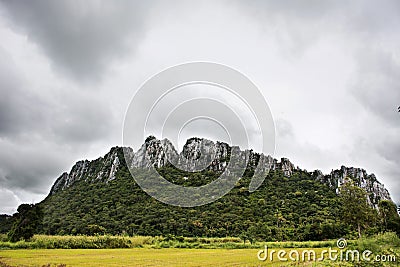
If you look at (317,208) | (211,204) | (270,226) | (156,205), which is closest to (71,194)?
(156,205)

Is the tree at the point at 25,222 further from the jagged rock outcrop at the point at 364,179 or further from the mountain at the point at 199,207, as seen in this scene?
the jagged rock outcrop at the point at 364,179

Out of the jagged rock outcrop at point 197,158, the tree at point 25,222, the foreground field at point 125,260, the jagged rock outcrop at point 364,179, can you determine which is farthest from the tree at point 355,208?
the jagged rock outcrop at point 364,179

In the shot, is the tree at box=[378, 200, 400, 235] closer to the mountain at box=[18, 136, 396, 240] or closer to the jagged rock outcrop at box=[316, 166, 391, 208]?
the mountain at box=[18, 136, 396, 240]

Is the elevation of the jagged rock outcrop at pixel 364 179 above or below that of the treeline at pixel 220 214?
above

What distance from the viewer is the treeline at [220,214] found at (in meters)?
37.1

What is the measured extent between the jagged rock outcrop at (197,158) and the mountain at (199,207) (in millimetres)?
214

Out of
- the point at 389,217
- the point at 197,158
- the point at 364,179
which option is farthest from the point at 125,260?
the point at 364,179

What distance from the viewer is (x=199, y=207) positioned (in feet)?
163

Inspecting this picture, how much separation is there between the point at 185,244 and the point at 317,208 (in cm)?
2385

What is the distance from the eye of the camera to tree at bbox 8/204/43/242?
1260 inches

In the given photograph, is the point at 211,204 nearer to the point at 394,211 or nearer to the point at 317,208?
the point at 317,208

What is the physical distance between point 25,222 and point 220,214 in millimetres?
24553

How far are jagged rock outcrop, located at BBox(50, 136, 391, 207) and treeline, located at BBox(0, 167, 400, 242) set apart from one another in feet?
10.6

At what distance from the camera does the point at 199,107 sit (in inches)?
650
